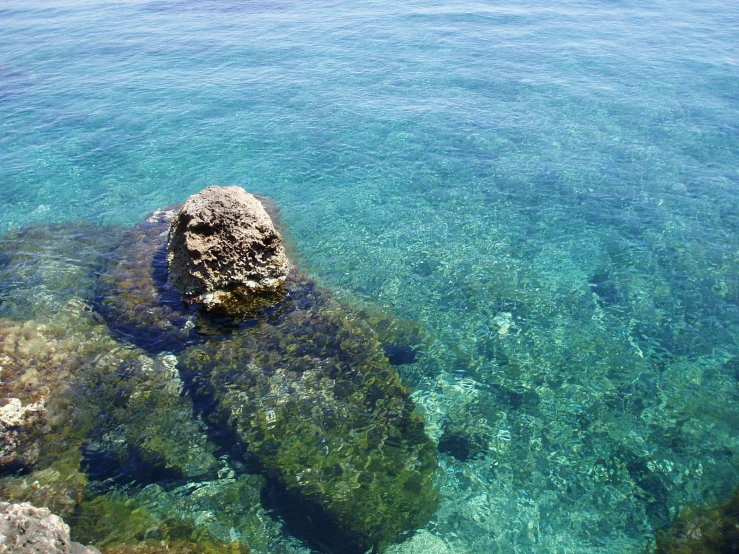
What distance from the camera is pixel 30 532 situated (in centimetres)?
602

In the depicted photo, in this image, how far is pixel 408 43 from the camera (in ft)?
111

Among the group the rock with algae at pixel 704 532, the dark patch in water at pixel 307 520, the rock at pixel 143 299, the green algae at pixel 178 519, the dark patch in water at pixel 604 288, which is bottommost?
the rock with algae at pixel 704 532

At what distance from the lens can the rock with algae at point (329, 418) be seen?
8914 mm

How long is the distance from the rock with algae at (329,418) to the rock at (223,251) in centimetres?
A: 112

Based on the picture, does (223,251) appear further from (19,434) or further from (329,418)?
(19,434)

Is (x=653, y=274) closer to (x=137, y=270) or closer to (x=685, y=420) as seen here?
(x=685, y=420)

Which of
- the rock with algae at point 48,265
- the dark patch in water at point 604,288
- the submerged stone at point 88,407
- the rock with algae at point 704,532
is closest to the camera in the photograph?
the rock with algae at point 704,532

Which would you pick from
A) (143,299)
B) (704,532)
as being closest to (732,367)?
(704,532)

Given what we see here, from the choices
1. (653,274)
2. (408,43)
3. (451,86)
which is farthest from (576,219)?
(408,43)

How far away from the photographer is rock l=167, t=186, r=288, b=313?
1255 cm

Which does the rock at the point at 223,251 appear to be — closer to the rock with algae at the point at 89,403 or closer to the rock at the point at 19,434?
the rock with algae at the point at 89,403

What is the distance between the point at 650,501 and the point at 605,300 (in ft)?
19.7

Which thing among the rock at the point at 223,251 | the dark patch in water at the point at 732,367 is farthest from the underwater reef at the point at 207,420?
the dark patch in water at the point at 732,367

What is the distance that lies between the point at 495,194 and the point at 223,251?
10526 mm
